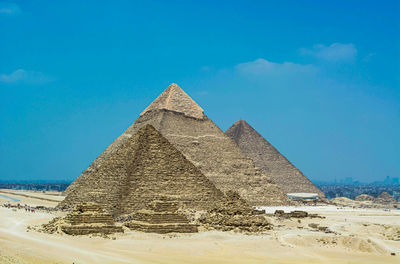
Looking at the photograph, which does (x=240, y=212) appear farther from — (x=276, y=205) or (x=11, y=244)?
(x=276, y=205)

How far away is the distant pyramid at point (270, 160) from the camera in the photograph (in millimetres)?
87250

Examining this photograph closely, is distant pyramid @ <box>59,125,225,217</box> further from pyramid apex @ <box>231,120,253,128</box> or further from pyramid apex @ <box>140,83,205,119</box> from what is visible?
pyramid apex @ <box>231,120,253,128</box>

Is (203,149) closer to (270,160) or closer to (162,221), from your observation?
(270,160)

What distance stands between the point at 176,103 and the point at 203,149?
768cm

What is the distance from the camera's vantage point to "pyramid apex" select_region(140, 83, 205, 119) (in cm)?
6925

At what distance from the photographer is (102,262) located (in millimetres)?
16719

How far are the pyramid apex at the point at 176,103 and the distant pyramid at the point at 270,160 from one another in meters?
18.9

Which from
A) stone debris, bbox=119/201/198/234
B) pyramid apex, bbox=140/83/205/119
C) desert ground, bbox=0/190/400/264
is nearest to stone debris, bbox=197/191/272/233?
desert ground, bbox=0/190/400/264

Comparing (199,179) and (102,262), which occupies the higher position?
(199,179)

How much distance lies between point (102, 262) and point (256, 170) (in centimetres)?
5114

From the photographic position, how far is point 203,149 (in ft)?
216

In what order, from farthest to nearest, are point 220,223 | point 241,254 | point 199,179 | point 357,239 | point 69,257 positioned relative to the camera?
point 199,179 → point 220,223 → point 357,239 → point 241,254 → point 69,257

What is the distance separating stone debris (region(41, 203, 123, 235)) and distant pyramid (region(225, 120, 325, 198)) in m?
61.7

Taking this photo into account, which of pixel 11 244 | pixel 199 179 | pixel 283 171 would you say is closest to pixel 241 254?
pixel 11 244
